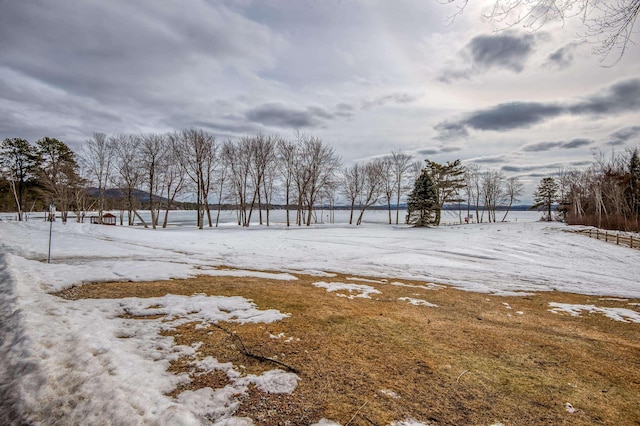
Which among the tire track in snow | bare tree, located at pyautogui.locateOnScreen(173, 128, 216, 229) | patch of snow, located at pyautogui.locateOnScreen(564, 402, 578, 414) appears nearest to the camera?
the tire track in snow

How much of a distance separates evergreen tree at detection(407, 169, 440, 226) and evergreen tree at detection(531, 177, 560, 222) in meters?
40.4

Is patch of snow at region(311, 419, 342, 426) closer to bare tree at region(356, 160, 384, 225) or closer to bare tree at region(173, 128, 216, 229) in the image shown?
bare tree at region(173, 128, 216, 229)

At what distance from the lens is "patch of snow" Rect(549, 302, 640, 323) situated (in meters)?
6.25

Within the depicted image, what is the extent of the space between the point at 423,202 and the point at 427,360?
37.0 metres

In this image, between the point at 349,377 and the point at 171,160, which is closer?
the point at 349,377

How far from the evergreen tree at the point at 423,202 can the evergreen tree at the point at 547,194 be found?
40.4 meters

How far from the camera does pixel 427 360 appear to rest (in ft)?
11.8

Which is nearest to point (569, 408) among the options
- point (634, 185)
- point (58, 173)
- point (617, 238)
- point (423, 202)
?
point (617, 238)

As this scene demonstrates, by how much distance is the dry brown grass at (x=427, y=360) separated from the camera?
8.47 ft

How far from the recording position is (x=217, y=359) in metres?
3.26

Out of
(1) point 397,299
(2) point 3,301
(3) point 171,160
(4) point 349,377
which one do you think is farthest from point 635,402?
(3) point 171,160

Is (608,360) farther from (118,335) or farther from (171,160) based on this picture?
(171,160)

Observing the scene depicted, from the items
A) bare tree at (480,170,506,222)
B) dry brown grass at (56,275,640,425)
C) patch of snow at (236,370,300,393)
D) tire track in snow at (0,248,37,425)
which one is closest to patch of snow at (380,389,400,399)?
dry brown grass at (56,275,640,425)

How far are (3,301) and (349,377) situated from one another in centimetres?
500
